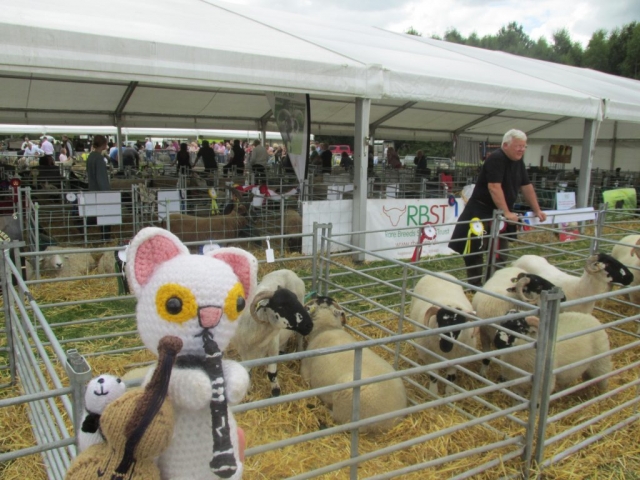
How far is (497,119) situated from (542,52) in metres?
48.2

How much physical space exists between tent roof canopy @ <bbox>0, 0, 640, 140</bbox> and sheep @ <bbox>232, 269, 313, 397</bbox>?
294 cm

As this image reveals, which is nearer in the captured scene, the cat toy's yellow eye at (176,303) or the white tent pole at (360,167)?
the cat toy's yellow eye at (176,303)

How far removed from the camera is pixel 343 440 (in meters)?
2.84

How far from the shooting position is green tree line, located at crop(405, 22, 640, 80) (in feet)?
118

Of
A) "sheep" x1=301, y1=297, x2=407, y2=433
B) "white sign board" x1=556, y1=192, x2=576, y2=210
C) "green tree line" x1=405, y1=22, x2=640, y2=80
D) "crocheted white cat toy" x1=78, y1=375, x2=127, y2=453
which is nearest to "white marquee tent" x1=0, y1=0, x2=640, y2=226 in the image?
"white sign board" x1=556, y1=192, x2=576, y2=210

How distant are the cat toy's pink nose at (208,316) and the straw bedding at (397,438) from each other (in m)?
1.51

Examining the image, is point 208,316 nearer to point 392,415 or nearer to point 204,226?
point 392,415

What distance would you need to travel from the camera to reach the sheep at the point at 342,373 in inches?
113

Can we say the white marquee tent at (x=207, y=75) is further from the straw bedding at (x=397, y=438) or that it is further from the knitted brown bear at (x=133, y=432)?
the knitted brown bear at (x=133, y=432)

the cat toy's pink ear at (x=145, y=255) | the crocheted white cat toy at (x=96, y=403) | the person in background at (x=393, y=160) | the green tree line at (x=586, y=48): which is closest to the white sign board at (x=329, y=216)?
the cat toy's pink ear at (x=145, y=255)

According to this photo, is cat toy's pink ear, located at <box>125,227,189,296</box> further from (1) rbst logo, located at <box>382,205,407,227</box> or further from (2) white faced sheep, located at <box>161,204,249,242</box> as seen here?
(1) rbst logo, located at <box>382,205,407,227</box>

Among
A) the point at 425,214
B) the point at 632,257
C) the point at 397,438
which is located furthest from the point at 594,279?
the point at 425,214

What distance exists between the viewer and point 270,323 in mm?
3146

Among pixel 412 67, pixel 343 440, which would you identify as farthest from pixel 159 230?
pixel 412 67
